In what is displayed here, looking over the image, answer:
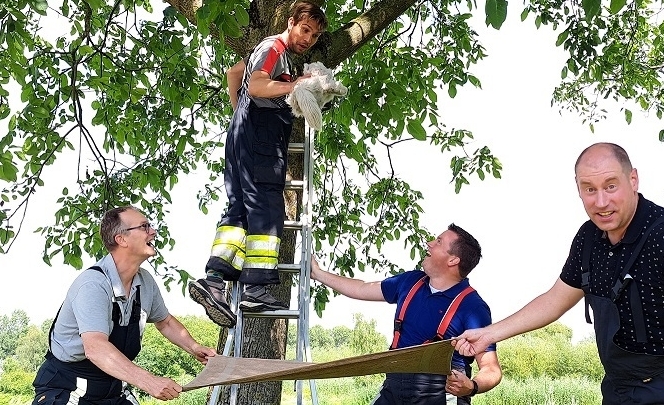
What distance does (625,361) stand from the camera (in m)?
2.77

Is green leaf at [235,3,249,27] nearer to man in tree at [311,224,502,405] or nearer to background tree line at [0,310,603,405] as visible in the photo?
man in tree at [311,224,502,405]

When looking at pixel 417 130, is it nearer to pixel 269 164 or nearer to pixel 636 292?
pixel 269 164

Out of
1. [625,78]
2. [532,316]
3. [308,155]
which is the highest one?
[625,78]

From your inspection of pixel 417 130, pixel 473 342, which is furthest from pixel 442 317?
pixel 417 130

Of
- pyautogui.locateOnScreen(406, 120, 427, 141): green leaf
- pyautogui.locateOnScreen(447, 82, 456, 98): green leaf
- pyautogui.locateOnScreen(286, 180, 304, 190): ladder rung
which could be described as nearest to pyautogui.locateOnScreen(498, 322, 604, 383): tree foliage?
pyautogui.locateOnScreen(447, 82, 456, 98): green leaf

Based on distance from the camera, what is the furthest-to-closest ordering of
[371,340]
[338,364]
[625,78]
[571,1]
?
[371,340]
[625,78]
[571,1]
[338,364]

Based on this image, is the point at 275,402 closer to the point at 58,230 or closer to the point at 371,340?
the point at 58,230

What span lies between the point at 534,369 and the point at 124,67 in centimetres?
965

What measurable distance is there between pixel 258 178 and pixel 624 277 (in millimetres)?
2016

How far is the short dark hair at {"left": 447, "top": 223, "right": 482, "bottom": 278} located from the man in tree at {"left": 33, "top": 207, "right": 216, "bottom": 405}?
4.42 ft

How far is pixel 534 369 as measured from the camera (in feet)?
44.4

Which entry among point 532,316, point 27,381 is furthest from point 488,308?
point 27,381

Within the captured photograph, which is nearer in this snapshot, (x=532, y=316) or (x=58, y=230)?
(x=532, y=316)

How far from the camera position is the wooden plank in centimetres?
289
